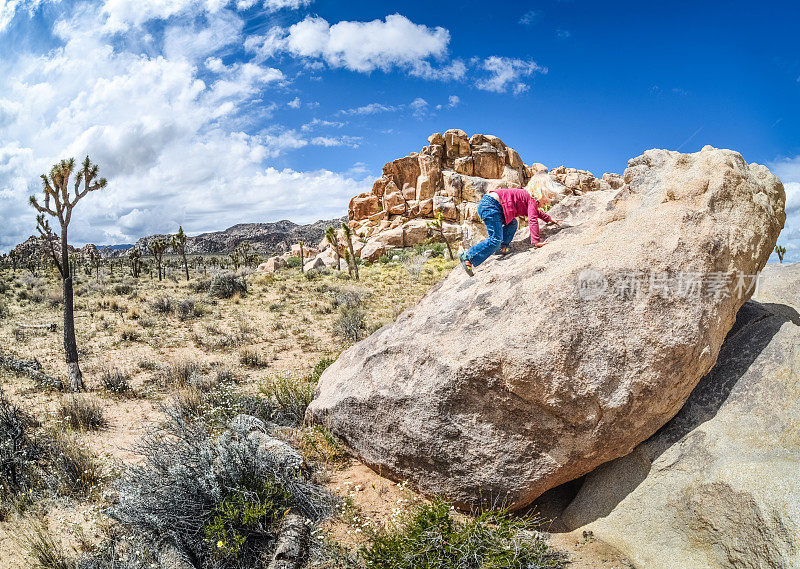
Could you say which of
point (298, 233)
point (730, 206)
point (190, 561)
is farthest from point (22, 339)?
point (298, 233)

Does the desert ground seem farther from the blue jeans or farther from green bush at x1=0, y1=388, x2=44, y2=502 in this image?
the blue jeans

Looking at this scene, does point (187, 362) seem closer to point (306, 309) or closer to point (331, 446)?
point (331, 446)

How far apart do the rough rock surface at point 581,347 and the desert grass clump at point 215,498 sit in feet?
3.45

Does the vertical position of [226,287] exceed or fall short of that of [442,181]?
it falls short

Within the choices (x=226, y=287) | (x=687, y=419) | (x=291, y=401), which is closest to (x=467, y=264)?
(x=687, y=419)

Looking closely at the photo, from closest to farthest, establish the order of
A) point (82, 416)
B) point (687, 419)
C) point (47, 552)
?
1. point (47, 552)
2. point (687, 419)
3. point (82, 416)

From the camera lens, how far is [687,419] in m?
4.22

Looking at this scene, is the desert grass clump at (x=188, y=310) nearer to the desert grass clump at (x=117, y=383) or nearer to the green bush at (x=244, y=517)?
the desert grass clump at (x=117, y=383)

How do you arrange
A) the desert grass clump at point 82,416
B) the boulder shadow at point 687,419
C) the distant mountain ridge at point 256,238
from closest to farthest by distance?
the boulder shadow at point 687,419, the desert grass clump at point 82,416, the distant mountain ridge at point 256,238

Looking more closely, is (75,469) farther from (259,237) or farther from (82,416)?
(259,237)

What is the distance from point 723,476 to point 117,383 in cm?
978

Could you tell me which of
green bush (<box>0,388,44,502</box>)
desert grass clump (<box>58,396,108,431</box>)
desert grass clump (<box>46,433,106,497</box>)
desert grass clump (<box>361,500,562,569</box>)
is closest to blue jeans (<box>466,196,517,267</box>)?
desert grass clump (<box>361,500,562,569</box>)

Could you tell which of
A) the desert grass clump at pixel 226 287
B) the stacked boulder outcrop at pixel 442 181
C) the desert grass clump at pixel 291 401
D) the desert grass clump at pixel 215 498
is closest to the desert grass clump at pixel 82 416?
the desert grass clump at pixel 291 401

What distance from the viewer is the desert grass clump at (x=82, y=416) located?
21.8 ft
